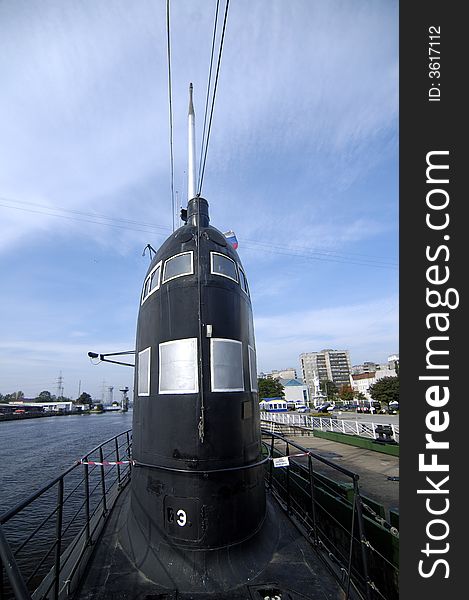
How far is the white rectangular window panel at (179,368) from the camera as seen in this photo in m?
4.25

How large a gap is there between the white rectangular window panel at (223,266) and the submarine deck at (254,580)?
12.3 ft

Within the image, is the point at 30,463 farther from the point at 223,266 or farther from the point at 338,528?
the point at 223,266

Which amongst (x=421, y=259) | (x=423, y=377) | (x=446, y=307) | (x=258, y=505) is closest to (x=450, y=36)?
(x=421, y=259)

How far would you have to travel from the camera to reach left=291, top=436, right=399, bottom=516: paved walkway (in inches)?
387

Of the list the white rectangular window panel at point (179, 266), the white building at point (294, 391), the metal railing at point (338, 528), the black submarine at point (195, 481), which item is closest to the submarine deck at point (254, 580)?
the black submarine at point (195, 481)

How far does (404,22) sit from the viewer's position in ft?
11.7

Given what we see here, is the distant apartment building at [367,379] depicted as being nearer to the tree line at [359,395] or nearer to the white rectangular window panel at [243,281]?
the tree line at [359,395]

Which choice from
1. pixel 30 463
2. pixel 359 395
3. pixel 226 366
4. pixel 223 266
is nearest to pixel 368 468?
pixel 226 366

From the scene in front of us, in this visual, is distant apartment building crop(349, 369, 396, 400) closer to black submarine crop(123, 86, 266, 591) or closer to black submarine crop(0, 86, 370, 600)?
black submarine crop(0, 86, 370, 600)

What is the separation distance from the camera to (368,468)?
13.3 meters

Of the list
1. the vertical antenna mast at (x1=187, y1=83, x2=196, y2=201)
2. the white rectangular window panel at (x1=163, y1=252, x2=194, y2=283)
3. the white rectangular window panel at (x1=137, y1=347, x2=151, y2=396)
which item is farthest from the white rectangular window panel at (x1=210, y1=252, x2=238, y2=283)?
the vertical antenna mast at (x1=187, y1=83, x2=196, y2=201)

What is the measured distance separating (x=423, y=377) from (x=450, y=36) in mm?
3498

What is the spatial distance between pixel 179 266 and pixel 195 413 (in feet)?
6.84

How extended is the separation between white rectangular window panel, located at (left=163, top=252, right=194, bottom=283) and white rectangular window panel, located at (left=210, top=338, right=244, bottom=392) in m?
1.12
